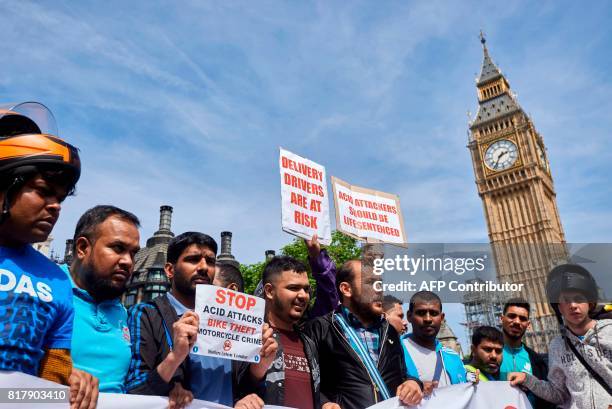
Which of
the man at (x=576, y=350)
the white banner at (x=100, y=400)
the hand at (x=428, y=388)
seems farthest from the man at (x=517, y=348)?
the white banner at (x=100, y=400)

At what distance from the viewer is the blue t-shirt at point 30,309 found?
1887 millimetres

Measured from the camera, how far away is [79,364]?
2447 millimetres

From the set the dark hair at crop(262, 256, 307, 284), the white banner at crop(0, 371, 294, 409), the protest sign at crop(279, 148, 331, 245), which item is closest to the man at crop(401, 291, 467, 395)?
the protest sign at crop(279, 148, 331, 245)

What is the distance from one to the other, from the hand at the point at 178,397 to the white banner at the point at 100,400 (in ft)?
0.12

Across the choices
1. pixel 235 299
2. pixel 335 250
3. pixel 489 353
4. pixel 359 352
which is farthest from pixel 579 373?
pixel 335 250

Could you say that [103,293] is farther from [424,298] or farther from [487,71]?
[487,71]

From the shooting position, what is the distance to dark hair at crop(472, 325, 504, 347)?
186 inches

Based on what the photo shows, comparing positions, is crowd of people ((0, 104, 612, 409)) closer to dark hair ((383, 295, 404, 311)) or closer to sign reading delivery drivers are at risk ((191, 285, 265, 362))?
sign reading delivery drivers are at risk ((191, 285, 265, 362))

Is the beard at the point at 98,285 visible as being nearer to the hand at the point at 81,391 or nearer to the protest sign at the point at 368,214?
the hand at the point at 81,391

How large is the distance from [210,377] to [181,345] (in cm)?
60

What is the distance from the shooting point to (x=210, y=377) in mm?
2924

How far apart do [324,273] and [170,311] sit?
1.96 meters

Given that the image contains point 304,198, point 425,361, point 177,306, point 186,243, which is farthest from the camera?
point 304,198

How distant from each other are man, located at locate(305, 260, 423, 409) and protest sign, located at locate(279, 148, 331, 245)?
1.10 m
